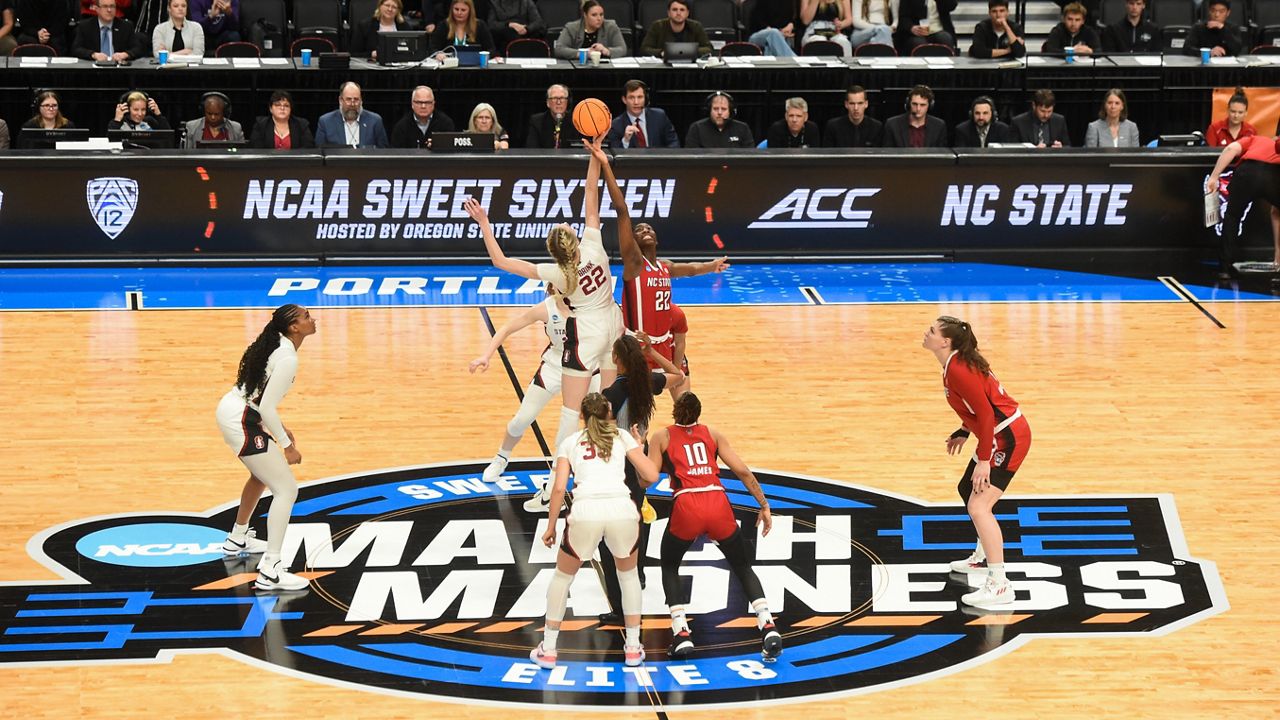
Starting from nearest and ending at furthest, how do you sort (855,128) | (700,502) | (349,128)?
(700,502)
(349,128)
(855,128)

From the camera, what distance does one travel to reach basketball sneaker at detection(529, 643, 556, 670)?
9.80 m

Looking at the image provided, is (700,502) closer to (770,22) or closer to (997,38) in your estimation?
(997,38)

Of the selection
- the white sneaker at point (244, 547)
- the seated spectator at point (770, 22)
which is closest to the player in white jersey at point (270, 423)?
the white sneaker at point (244, 547)

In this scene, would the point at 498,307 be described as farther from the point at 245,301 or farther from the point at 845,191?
the point at 845,191

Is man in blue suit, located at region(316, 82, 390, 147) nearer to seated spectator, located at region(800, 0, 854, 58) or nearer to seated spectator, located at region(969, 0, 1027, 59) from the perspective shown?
seated spectator, located at region(800, 0, 854, 58)

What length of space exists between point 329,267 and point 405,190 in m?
1.22

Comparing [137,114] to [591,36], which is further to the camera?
[591,36]

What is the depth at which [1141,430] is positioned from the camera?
46.0 feet

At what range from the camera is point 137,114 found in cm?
1977

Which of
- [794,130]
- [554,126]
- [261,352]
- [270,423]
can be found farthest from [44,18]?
[270,423]

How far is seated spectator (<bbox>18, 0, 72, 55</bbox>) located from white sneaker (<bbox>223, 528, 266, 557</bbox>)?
1348 cm

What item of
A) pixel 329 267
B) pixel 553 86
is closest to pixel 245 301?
pixel 329 267

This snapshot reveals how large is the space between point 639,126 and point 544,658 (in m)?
11.6

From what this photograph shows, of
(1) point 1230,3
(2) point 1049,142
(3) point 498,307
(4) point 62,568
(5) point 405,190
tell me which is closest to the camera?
(4) point 62,568
